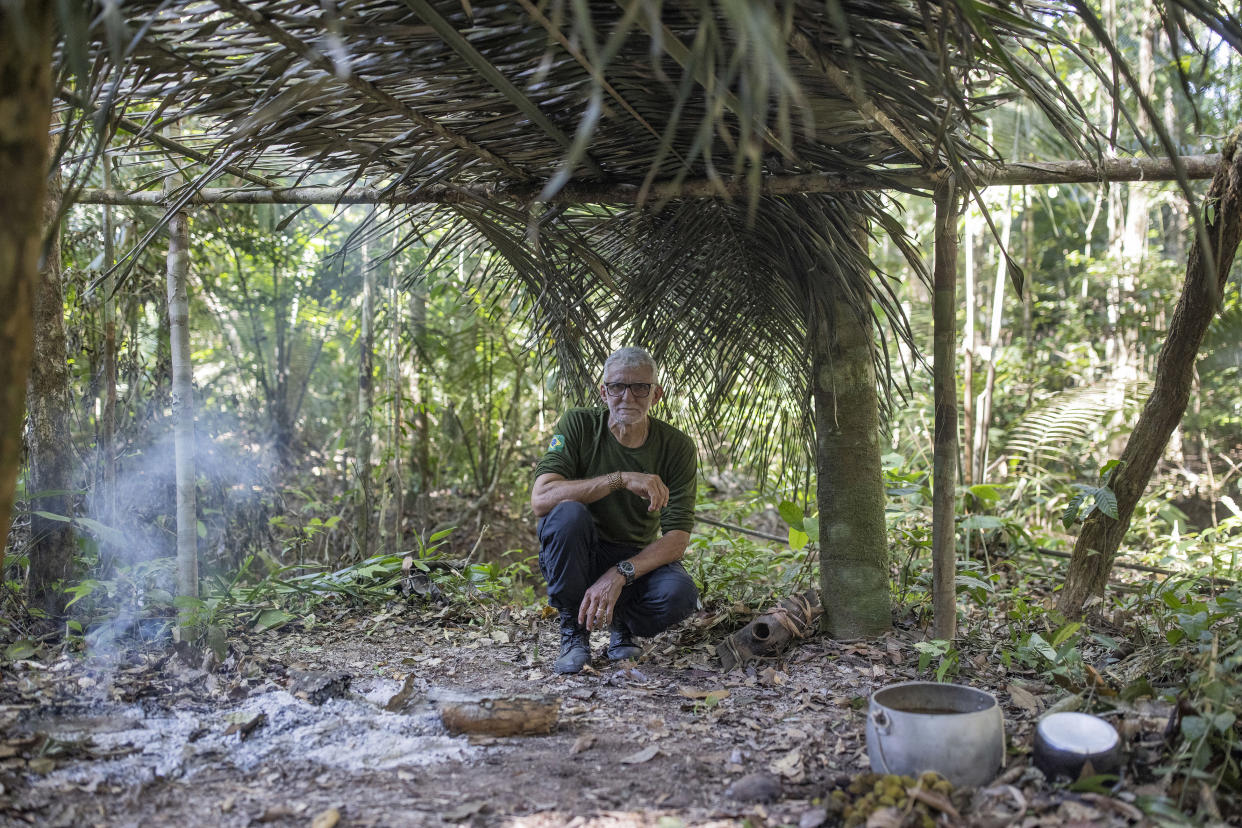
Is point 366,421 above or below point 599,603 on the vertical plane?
above

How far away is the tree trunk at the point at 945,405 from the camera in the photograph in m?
2.48

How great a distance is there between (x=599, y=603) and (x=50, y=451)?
197cm

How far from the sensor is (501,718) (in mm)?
2279

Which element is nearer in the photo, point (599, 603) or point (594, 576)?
point (599, 603)

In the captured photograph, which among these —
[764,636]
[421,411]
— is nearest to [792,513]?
[764,636]

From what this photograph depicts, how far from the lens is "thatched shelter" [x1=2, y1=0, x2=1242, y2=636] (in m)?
1.67

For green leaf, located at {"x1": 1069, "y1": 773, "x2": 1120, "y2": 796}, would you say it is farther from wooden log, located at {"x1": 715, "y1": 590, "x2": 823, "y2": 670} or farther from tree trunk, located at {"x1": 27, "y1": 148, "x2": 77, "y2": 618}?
tree trunk, located at {"x1": 27, "y1": 148, "x2": 77, "y2": 618}

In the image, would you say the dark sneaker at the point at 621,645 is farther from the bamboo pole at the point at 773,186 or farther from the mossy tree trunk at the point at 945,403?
the bamboo pole at the point at 773,186

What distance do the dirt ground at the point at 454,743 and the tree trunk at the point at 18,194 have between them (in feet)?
2.73

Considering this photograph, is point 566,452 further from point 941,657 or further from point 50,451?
point 50,451

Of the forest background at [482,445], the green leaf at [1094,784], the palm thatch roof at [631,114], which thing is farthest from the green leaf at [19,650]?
the green leaf at [1094,784]

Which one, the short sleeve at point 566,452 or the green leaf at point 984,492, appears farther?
the green leaf at point 984,492

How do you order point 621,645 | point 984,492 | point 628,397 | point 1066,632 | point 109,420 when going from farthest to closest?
point 984,492, point 109,420, point 621,645, point 628,397, point 1066,632

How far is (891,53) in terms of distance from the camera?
1.89 metres
